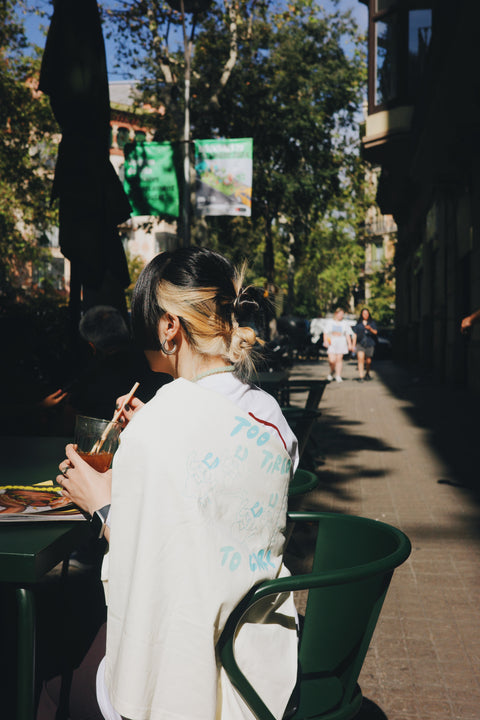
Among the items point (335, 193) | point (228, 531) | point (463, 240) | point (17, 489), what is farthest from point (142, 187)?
point (335, 193)

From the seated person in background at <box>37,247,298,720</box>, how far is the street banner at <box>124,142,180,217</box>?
1068cm

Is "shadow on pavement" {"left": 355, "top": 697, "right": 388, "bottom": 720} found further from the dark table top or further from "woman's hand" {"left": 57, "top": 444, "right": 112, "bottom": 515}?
"woman's hand" {"left": 57, "top": 444, "right": 112, "bottom": 515}

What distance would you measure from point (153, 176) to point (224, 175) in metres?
1.71

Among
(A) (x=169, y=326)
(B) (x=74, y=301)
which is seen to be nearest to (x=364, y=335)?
(B) (x=74, y=301)

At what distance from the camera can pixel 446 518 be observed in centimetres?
579

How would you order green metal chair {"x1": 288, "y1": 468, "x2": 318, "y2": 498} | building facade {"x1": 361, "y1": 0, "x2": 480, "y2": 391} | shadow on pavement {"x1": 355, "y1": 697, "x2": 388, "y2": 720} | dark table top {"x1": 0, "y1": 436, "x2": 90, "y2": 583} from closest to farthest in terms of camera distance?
dark table top {"x1": 0, "y1": 436, "x2": 90, "y2": 583}
green metal chair {"x1": 288, "y1": 468, "x2": 318, "y2": 498}
shadow on pavement {"x1": 355, "y1": 697, "x2": 388, "y2": 720}
building facade {"x1": 361, "y1": 0, "x2": 480, "y2": 391}

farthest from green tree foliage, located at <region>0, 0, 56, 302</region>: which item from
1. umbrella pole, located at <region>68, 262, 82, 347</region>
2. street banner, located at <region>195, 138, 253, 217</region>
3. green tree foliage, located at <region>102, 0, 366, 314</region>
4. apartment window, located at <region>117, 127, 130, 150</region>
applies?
apartment window, located at <region>117, 127, 130, 150</region>

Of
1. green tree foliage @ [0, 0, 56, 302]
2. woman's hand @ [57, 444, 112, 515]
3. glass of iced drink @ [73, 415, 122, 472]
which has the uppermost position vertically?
green tree foliage @ [0, 0, 56, 302]

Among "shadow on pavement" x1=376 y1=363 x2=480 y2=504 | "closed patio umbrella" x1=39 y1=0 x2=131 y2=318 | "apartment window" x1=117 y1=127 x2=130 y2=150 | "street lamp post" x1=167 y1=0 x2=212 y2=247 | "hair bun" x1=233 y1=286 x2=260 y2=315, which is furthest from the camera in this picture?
"apartment window" x1=117 y1=127 x2=130 y2=150

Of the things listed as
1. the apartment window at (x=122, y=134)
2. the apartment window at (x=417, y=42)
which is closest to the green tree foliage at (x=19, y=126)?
the apartment window at (x=417, y=42)

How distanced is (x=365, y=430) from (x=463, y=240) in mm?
6902

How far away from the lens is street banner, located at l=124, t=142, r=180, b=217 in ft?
38.6

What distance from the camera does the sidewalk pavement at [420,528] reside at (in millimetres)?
3188

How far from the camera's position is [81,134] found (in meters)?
4.23
